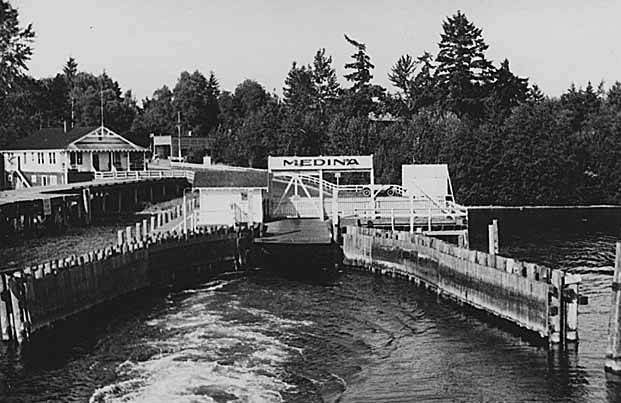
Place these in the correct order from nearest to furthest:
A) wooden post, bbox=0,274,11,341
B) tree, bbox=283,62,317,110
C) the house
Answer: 1. wooden post, bbox=0,274,11,341
2. the house
3. tree, bbox=283,62,317,110

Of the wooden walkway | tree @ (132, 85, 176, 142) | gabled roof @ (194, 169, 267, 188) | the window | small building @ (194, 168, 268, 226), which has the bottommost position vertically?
the wooden walkway

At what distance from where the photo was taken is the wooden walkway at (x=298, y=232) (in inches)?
2002

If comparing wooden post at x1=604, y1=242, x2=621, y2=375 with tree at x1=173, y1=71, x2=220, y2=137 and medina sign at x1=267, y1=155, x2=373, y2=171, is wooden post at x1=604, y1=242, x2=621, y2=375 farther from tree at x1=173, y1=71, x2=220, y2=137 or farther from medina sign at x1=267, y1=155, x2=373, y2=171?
tree at x1=173, y1=71, x2=220, y2=137

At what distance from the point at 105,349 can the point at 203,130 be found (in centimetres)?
12813

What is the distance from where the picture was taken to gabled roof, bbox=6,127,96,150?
9638 centimetres

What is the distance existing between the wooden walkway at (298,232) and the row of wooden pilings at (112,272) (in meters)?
1.80

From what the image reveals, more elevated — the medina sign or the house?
the house

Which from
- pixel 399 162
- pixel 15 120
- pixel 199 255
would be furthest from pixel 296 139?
pixel 199 255

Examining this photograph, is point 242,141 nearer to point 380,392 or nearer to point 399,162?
point 399,162

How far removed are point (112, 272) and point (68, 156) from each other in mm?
55686

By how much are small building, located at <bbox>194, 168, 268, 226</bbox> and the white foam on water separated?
16658 mm

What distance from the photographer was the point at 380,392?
1079 inches

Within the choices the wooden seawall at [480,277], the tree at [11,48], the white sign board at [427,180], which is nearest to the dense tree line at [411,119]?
the tree at [11,48]

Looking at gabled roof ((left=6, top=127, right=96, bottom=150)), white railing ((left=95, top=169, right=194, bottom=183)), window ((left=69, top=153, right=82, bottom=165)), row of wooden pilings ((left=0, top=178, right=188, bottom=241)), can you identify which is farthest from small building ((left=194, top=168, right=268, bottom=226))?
gabled roof ((left=6, top=127, right=96, bottom=150))
